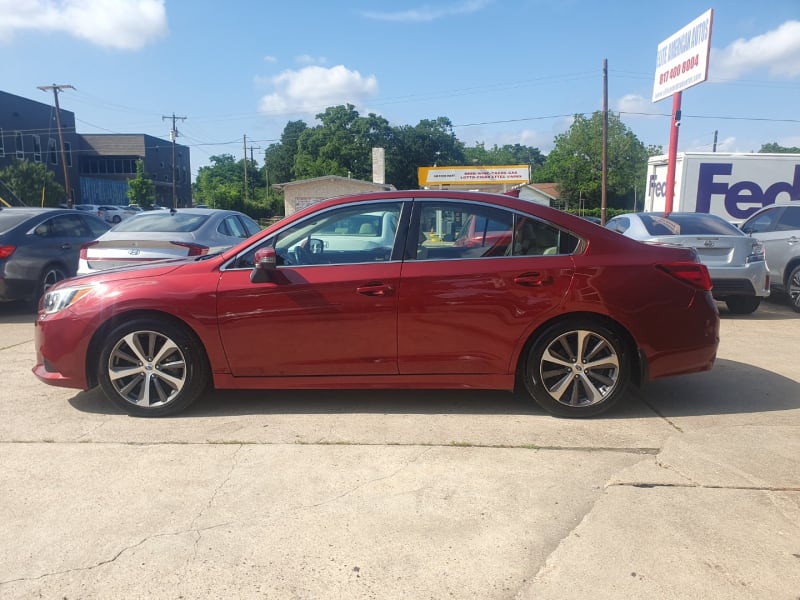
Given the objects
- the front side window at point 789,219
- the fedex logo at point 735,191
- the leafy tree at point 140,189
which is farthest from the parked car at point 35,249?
the leafy tree at point 140,189

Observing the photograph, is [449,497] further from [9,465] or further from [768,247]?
[768,247]

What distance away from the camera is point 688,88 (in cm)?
1620

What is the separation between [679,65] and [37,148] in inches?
2099

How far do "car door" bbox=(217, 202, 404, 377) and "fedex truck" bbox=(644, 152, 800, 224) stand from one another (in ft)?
42.5

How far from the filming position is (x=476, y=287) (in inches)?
160

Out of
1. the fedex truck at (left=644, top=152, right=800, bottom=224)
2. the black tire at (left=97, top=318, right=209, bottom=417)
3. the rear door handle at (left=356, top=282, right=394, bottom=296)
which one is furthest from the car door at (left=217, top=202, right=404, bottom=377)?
the fedex truck at (left=644, top=152, right=800, bottom=224)

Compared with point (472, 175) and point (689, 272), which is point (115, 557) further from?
point (472, 175)

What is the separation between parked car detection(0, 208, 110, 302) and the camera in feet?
27.0

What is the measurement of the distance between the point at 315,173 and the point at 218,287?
71495mm

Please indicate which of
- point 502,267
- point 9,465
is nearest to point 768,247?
point 502,267

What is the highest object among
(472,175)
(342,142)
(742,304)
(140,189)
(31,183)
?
(342,142)

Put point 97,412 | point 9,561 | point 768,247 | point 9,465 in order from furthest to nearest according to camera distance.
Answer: point 768,247 < point 97,412 < point 9,465 < point 9,561

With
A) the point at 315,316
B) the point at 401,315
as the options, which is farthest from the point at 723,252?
the point at 315,316

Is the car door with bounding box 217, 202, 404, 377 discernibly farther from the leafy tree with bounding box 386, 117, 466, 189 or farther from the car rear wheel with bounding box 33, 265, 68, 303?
the leafy tree with bounding box 386, 117, 466, 189
